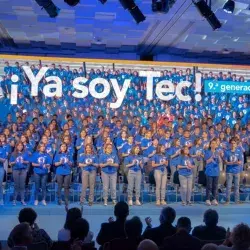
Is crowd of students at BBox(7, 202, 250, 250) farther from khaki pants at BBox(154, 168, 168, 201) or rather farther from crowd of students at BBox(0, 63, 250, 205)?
khaki pants at BBox(154, 168, 168, 201)

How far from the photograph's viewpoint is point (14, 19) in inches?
457

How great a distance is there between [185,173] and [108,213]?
6.19 ft

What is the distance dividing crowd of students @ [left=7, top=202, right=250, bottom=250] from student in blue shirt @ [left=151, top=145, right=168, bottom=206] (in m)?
4.98

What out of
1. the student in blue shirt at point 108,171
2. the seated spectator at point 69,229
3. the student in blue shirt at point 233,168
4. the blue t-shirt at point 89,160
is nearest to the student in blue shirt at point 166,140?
the student in blue shirt at point 233,168

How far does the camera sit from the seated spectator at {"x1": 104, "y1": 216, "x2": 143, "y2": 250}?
155 inches

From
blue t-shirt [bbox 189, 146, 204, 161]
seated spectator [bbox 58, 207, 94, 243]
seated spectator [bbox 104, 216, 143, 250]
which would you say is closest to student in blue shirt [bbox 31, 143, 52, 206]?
blue t-shirt [bbox 189, 146, 204, 161]

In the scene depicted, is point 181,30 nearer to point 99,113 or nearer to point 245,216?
point 99,113

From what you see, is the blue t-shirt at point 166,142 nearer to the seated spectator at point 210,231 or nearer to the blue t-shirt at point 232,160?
the blue t-shirt at point 232,160

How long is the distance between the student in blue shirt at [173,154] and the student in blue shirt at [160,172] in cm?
55

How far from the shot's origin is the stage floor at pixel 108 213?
862 centimetres

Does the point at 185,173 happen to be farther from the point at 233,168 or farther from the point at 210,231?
the point at 210,231

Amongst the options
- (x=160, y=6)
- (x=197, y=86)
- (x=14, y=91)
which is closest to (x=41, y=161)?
(x=160, y=6)

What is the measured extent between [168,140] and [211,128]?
1.41 metres

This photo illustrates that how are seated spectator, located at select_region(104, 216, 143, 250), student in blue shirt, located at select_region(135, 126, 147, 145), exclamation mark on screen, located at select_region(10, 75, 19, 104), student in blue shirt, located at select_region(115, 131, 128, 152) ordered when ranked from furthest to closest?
exclamation mark on screen, located at select_region(10, 75, 19, 104)
student in blue shirt, located at select_region(135, 126, 147, 145)
student in blue shirt, located at select_region(115, 131, 128, 152)
seated spectator, located at select_region(104, 216, 143, 250)
